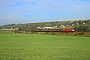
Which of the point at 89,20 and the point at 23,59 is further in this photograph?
the point at 89,20

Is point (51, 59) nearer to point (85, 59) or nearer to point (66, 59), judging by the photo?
point (66, 59)

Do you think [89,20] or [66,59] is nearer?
[66,59]

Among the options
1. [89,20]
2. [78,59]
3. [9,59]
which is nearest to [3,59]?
[9,59]

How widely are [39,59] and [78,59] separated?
10.1ft

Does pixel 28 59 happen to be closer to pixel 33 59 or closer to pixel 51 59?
pixel 33 59

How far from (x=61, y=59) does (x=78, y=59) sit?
133 cm

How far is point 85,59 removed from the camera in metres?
16.4

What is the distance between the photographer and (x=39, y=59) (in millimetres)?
16156

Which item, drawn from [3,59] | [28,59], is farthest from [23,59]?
[3,59]

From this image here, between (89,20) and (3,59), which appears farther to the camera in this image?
(89,20)

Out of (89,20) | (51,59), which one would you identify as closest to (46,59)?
(51,59)

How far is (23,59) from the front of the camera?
1625 centimetres

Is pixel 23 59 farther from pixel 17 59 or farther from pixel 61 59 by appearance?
pixel 61 59

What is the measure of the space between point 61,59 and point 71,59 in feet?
→ 2.56
